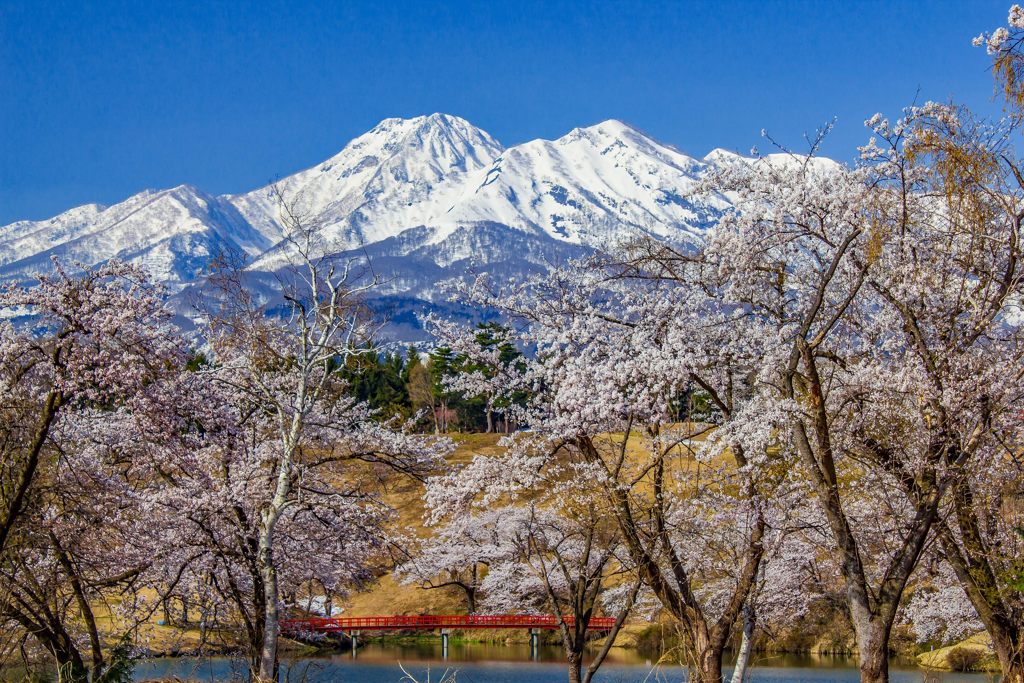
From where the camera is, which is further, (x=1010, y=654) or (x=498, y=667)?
(x=498, y=667)

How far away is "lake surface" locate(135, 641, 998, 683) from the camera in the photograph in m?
35.0

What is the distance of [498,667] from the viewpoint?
135 feet

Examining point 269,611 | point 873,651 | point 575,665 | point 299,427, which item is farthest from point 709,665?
point 299,427

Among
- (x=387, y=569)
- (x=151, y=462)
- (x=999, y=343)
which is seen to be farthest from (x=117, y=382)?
(x=387, y=569)

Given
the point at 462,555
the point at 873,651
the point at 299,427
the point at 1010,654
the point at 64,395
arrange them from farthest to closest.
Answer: the point at 462,555, the point at 299,427, the point at 64,395, the point at 1010,654, the point at 873,651

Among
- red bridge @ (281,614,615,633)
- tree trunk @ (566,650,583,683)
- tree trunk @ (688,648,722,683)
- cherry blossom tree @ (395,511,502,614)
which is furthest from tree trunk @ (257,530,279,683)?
red bridge @ (281,614,615,633)

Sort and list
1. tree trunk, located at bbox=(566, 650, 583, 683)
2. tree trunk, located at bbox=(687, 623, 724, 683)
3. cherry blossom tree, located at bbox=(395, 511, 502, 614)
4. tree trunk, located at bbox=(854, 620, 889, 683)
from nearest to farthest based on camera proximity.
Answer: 1. tree trunk, located at bbox=(854, 620, 889, 683)
2. tree trunk, located at bbox=(687, 623, 724, 683)
3. tree trunk, located at bbox=(566, 650, 583, 683)
4. cherry blossom tree, located at bbox=(395, 511, 502, 614)

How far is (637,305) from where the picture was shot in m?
16.6

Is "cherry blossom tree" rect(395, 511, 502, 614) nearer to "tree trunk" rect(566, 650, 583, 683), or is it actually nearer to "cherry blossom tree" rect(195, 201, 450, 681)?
"cherry blossom tree" rect(195, 201, 450, 681)

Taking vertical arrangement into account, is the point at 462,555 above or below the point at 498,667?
above

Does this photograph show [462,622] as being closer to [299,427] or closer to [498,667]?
[498,667]

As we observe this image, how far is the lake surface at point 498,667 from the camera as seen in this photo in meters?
35.0

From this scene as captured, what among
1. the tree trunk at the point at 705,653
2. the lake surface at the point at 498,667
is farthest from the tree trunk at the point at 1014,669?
the lake surface at the point at 498,667

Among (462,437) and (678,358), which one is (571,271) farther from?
(462,437)
